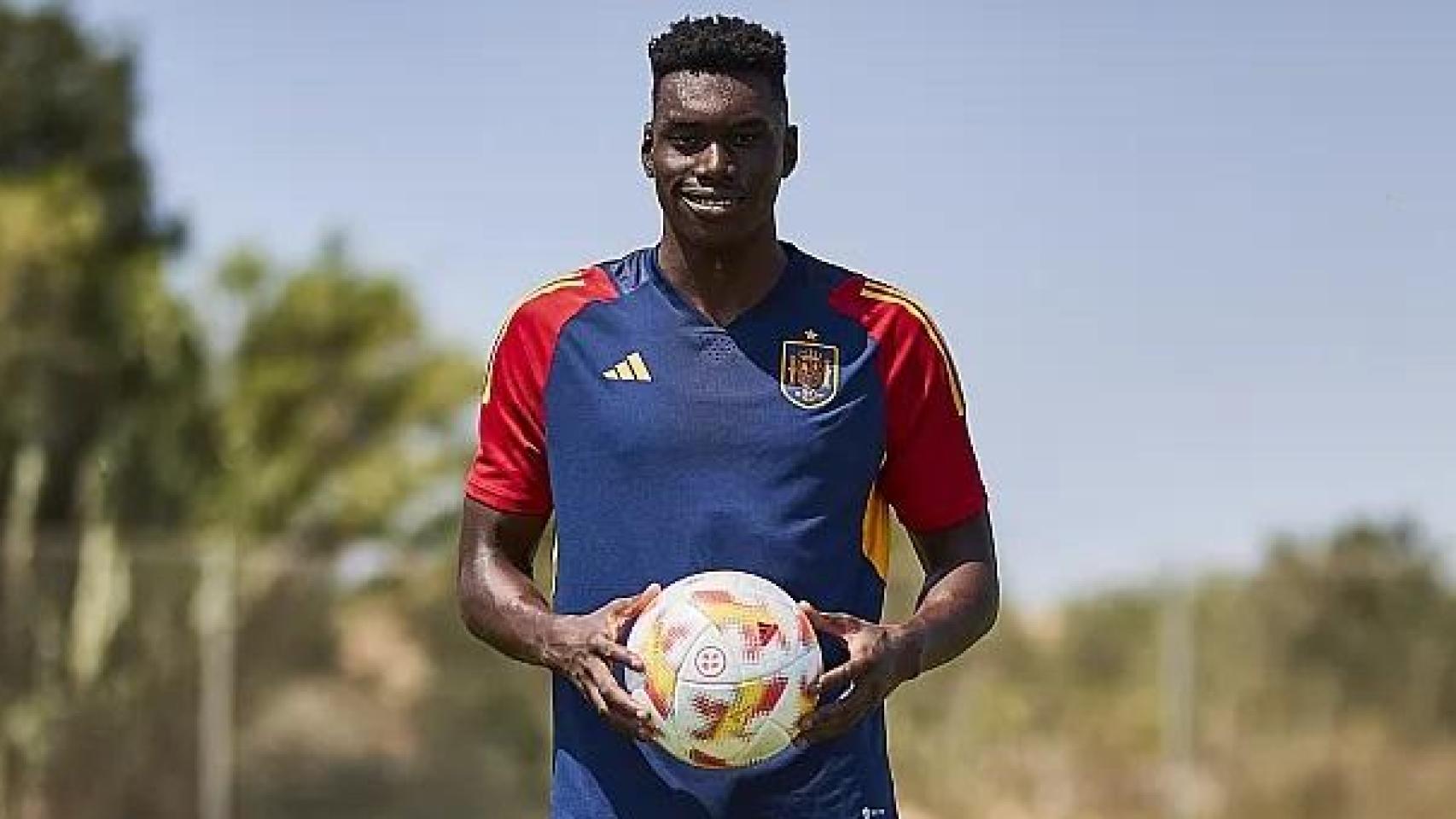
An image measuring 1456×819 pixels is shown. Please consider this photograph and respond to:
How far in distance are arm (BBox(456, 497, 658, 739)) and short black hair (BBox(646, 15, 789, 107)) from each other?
0.82 metres

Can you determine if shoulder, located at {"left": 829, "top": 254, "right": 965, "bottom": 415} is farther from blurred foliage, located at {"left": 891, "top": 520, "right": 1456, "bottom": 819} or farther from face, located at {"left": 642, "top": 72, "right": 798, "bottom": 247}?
blurred foliage, located at {"left": 891, "top": 520, "right": 1456, "bottom": 819}

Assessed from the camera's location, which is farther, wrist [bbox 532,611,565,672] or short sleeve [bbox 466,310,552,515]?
short sleeve [bbox 466,310,552,515]

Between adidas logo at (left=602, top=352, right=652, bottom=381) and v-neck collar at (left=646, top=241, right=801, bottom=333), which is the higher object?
v-neck collar at (left=646, top=241, right=801, bottom=333)

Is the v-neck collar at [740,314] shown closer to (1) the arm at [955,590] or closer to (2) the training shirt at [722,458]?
(2) the training shirt at [722,458]

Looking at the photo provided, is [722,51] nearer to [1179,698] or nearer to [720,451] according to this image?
[720,451]

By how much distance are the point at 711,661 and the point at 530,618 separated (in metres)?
0.44

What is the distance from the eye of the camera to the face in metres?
4.44

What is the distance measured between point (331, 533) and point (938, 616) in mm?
20799

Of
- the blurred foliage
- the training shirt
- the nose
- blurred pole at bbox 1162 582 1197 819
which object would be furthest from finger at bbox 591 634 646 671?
blurred pole at bbox 1162 582 1197 819

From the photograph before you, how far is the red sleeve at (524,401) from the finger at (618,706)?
1.85 ft

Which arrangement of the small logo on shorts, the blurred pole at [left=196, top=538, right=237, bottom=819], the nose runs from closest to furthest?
the small logo on shorts
the nose
the blurred pole at [left=196, top=538, right=237, bottom=819]

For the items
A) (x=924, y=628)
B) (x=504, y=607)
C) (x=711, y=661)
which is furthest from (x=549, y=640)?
(x=924, y=628)

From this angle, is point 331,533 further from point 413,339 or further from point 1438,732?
point 1438,732

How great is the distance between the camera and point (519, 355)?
15.4 feet
